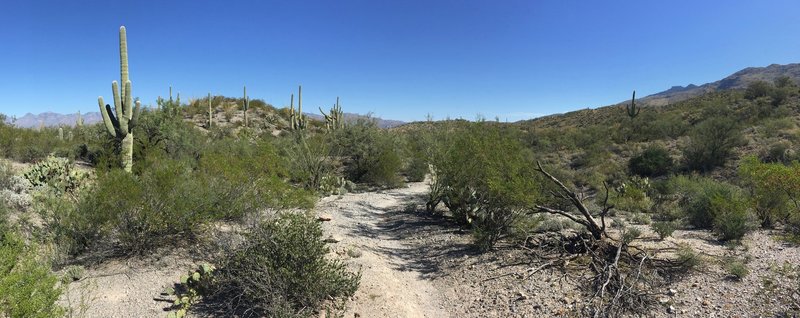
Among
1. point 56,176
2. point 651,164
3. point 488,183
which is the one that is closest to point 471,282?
point 488,183

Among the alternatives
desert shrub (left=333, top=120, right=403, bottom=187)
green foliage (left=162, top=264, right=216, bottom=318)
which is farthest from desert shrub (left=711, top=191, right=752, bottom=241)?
desert shrub (left=333, top=120, right=403, bottom=187)

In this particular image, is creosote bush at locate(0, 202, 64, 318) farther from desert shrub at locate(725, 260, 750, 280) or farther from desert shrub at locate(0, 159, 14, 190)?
desert shrub at locate(725, 260, 750, 280)

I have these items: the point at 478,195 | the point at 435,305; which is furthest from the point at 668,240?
the point at 435,305

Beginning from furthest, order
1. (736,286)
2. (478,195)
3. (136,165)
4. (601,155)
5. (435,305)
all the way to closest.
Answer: (601,155)
(136,165)
(478,195)
(435,305)
(736,286)

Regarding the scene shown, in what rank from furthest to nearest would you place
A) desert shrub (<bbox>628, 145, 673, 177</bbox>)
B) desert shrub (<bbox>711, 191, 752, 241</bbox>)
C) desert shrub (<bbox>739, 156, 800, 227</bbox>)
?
desert shrub (<bbox>628, 145, 673, 177</bbox>)
desert shrub (<bbox>739, 156, 800, 227</bbox>)
desert shrub (<bbox>711, 191, 752, 241</bbox>)

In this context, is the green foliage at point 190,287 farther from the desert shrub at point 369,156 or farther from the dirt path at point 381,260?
the desert shrub at point 369,156

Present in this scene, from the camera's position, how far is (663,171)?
18547mm

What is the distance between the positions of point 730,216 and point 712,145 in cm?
1237

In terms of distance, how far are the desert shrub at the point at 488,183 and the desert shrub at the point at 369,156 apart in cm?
824

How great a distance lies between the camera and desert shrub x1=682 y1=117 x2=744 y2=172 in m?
18.3

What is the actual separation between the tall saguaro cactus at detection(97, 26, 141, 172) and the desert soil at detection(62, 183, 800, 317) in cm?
475

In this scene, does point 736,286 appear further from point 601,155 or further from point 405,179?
point 601,155

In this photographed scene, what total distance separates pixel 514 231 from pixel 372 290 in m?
3.39

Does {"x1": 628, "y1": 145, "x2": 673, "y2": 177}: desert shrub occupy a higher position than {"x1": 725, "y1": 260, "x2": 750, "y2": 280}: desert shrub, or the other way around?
{"x1": 628, "y1": 145, "x2": 673, "y2": 177}: desert shrub
